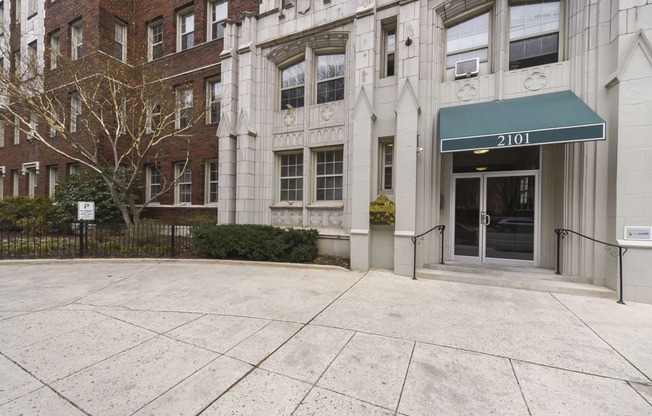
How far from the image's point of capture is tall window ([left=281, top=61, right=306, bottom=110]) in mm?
10070

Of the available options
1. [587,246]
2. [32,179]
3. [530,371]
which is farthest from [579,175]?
[32,179]

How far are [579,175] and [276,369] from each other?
783 centimetres

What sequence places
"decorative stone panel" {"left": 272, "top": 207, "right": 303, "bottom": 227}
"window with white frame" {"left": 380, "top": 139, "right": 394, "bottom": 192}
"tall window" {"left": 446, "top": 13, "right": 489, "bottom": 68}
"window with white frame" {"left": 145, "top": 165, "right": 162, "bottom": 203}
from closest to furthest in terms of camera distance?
"tall window" {"left": 446, "top": 13, "right": 489, "bottom": 68}
"window with white frame" {"left": 380, "top": 139, "right": 394, "bottom": 192}
"decorative stone panel" {"left": 272, "top": 207, "right": 303, "bottom": 227}
"window with white frame" {"left": 145, "top": 165, "right": 162, "bottom": 203}

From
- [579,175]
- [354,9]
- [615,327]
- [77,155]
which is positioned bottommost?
[615,327]

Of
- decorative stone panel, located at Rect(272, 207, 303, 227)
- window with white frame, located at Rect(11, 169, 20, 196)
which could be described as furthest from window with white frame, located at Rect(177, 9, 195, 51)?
window with white frame, located at Rect(11, 169, 20, 196)

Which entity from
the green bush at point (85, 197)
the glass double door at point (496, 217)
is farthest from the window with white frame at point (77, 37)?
the glass double door at point (496, 217)

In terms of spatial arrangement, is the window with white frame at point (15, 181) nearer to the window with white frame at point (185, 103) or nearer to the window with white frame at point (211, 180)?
the window with white frame at point (185, 103)

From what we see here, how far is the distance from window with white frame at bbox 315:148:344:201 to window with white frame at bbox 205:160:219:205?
577 cm

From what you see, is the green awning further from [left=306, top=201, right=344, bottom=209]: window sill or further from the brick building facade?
the brick building facade

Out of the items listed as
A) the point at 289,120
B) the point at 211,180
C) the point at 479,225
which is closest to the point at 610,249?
the point at 479,225

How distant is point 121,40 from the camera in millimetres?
14812

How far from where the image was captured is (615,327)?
421cm

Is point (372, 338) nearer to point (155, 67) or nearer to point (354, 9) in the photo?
point (354, 9)

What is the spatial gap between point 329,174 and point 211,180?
651 cm
